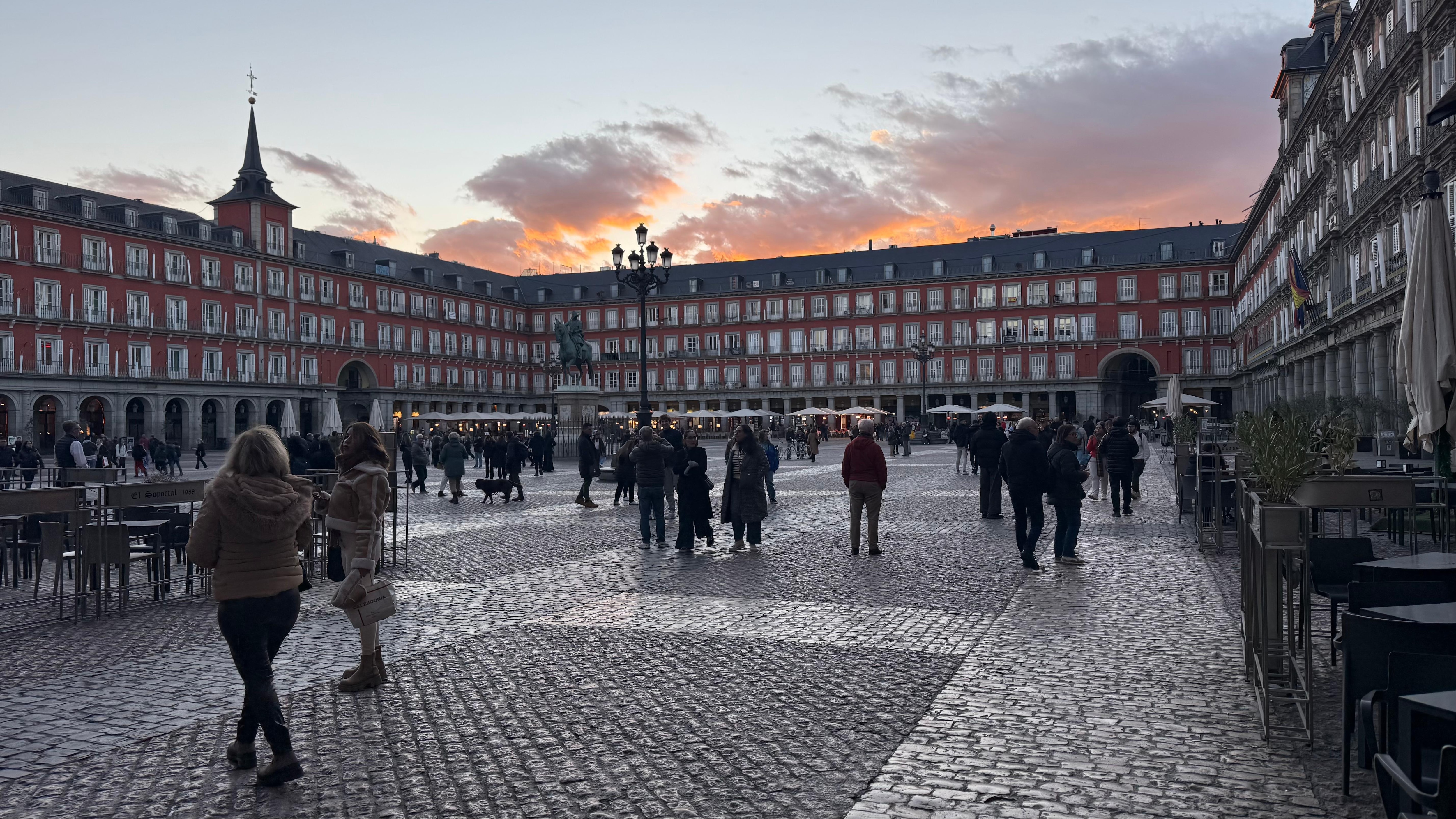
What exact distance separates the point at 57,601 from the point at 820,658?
6937 millimetres

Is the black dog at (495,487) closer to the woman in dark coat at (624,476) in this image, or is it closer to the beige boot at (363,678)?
the woman in dark coat at (624,476)

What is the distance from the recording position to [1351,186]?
3080 centimetres

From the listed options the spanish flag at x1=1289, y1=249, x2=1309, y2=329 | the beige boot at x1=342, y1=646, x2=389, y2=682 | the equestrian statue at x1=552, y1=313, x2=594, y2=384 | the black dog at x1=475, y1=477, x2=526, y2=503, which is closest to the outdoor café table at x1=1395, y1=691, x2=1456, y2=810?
the beige boot at x1=342, y1=646, x2=389, y2=682

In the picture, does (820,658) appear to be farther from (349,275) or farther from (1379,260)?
(349,275)

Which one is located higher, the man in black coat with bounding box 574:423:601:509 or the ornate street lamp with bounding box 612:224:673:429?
the ornate street lamp with bounding box 612:224:673:429

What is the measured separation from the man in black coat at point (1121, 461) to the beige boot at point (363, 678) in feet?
39.2

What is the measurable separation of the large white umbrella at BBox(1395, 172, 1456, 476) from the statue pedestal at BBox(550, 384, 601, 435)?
27816 mm

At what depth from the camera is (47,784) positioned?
173 inches

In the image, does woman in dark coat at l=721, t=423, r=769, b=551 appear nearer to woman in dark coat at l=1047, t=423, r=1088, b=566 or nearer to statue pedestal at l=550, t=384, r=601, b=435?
woman in dark coat at l=1047, t=423, r=1088, b=566

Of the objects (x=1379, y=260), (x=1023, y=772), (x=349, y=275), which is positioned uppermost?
(x=349, y=275)

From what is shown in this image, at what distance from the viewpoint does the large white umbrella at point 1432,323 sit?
644cm

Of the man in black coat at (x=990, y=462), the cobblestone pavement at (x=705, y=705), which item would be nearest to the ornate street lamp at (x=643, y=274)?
the man in black coat at (x=990, y=462)

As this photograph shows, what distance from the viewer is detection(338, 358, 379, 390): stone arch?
210ft

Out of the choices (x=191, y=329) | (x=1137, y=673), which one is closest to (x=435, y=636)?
(x=1137, y=673)
